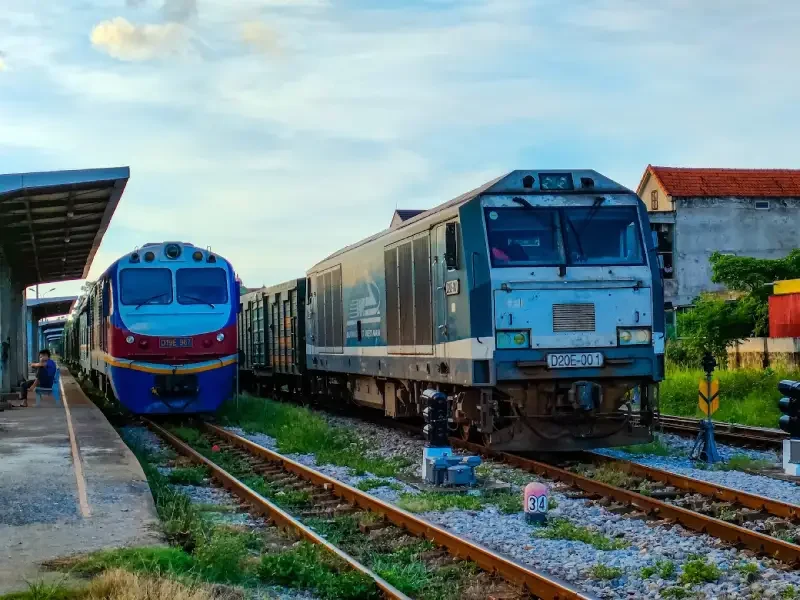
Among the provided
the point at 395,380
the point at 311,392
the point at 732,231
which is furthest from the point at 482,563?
the point at 732,231

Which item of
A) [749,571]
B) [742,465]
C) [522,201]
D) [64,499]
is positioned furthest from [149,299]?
[749,571]

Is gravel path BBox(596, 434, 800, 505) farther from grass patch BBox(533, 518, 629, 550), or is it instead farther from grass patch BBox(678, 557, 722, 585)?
grass patch BBox(678, 557, 722, 585)

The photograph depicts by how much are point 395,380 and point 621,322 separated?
4.80 metres

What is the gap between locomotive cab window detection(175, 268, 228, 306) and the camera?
1825 cm

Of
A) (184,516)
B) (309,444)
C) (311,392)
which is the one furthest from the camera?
(311,392)

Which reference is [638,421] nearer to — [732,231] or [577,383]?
[577,383]

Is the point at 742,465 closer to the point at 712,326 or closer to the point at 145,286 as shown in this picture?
the point at 145,286

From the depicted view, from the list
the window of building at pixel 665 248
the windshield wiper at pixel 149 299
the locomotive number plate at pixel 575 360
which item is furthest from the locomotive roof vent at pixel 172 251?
the window of building at pixel 665 248

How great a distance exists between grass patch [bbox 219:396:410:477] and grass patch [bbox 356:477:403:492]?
0.61 m

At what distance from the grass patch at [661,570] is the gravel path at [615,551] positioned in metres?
0.03

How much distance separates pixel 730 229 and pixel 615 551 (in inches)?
1635

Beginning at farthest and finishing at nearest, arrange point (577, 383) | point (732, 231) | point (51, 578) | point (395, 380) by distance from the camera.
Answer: point (732, 231), point (395, 380), point (577, 383), point (51, 578)

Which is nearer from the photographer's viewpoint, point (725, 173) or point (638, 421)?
point (638, 421)

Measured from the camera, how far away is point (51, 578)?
Result: 20.0 feet
